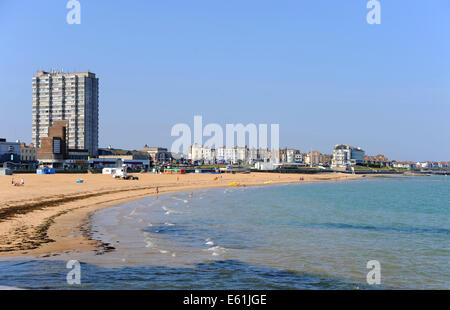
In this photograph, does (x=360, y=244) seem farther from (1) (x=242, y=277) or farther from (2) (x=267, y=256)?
(1) (x=242, y=277)

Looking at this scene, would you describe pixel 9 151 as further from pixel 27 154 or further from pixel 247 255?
pixel 247 255

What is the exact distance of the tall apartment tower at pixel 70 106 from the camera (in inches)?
7416

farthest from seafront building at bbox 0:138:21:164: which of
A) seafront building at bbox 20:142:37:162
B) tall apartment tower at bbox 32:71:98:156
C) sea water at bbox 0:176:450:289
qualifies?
sea water at bbox 0:176:450:289

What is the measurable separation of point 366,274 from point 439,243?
34.9 ft

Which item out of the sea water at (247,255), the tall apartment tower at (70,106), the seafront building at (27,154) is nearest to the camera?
the sea water at (247,255)

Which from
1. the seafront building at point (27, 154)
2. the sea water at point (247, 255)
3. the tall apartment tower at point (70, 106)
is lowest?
the sea water at point (247, 255)

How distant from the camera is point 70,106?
190 m

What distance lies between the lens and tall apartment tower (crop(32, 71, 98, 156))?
18838 centimetres

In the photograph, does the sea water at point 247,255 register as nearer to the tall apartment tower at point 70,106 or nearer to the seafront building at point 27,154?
the seafront building at point 27,154

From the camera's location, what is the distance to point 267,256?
61.8 ft

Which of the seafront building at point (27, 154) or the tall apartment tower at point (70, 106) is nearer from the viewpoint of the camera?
the seafront building at point (27, 154)

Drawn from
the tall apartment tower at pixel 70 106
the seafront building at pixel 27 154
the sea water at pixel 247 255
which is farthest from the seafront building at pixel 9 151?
the sea water at pixel 247 255

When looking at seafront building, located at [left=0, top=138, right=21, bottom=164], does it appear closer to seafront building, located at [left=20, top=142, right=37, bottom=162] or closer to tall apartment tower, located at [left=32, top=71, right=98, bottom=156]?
seafront building, located at [left=20, top=142, right=37, bottom=162]
